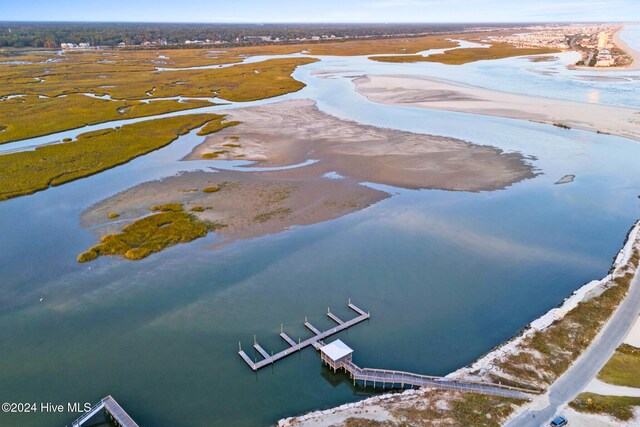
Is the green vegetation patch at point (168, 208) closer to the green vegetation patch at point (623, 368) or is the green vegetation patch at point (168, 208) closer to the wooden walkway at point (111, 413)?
the wooden walkway at point (111, 413)

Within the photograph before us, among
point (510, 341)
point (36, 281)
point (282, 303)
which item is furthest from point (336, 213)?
point (36, 281)

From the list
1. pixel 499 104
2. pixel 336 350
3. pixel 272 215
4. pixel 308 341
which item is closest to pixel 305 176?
pixel 272 215

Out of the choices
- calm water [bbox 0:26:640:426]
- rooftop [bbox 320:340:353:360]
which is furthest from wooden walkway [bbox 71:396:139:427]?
rooftop [bbox 320:340:353:360]

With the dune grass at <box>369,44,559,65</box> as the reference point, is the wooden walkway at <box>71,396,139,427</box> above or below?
below

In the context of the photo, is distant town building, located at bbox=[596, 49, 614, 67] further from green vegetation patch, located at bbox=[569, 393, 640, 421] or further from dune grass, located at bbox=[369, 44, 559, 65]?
green vegetation patch, located at bbox=[569, 393, 640, 421]

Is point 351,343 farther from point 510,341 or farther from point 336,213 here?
point 336,213

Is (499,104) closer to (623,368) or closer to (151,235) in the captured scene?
(623,368)

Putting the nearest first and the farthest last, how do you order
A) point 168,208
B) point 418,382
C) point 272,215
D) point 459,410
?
1. point 459,410
2. point 418,382
3. point 272,215
4. point 168,208
